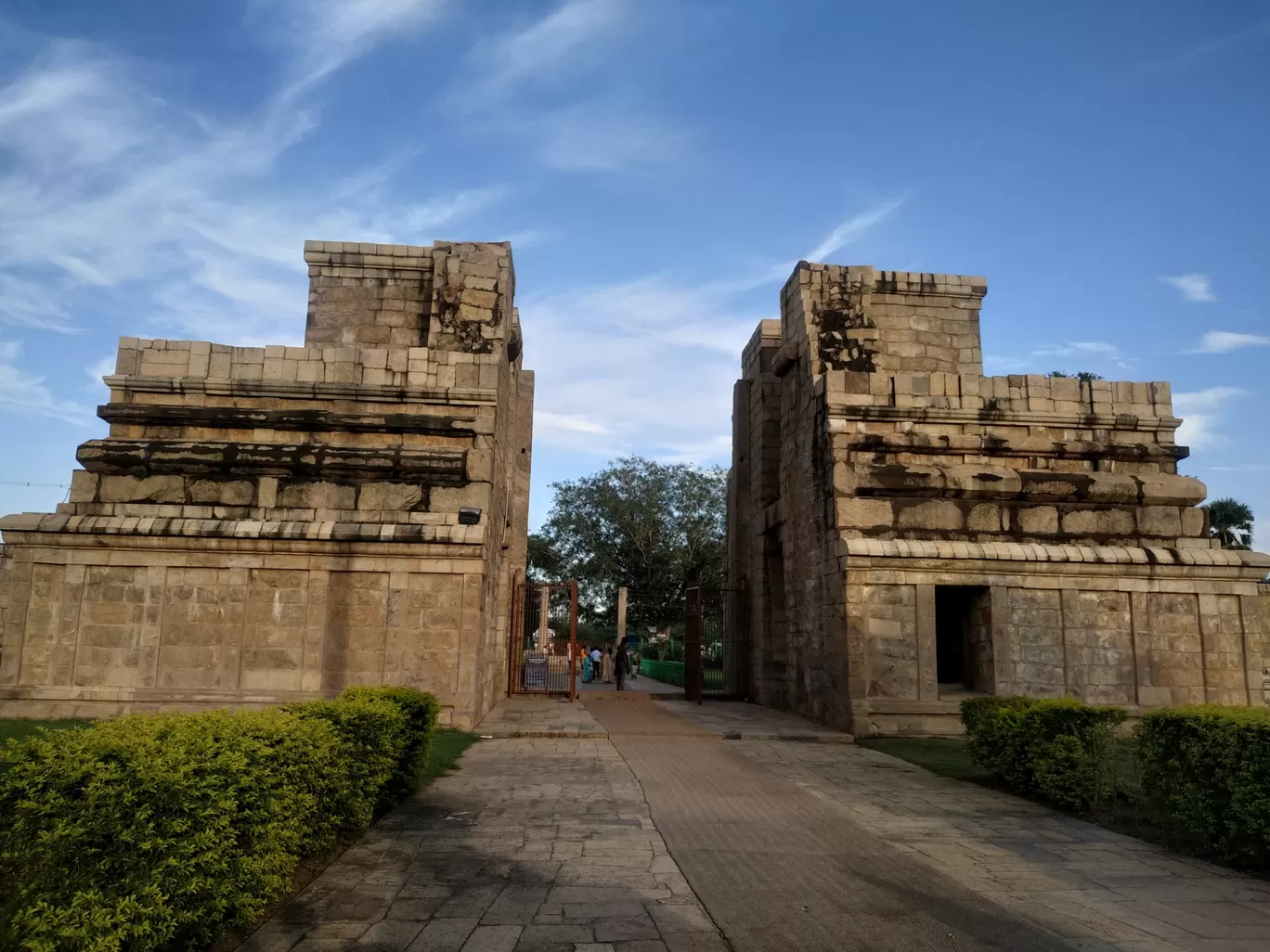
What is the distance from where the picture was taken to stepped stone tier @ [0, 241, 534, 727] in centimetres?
1148

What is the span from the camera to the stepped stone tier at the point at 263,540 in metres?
11.5

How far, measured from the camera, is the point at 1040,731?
313 inches

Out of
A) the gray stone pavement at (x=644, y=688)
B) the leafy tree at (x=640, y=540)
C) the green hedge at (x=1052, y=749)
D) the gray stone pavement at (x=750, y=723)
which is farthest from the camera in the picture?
the leafy tree at (x=640, y=540)

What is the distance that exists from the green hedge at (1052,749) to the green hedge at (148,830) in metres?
6.22

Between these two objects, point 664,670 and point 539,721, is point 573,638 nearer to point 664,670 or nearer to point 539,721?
point 539,721

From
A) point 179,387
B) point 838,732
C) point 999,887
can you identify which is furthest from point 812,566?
point 179,387

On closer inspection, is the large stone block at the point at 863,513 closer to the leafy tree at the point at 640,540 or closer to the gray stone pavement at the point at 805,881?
the gray stone pavement at the point at 805,881

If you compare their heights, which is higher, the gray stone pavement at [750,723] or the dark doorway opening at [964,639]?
the dark doorway opening at [964,639]

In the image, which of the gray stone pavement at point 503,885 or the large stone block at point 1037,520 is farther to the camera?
the large stone block at point 1037,520

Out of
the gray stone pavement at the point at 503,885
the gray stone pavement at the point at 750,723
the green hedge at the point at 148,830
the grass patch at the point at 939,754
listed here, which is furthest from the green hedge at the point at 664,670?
the green hedge at the point at 148,830

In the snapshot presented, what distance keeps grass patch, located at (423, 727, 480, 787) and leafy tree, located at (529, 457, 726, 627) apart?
78.8ft

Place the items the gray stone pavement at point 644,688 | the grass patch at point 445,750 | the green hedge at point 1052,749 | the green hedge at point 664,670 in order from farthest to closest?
the green hedge at point 664,670 < the gray stone pavement at point 644,688 < the grass patch at point 445,750 < the green hedge at point 1052,749

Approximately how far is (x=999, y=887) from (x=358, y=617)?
8829 millimetres

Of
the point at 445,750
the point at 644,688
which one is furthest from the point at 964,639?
the point at 644,688
